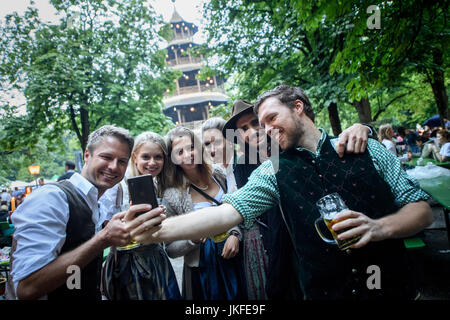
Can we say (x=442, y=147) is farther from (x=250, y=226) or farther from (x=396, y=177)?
(x=250, y=226)

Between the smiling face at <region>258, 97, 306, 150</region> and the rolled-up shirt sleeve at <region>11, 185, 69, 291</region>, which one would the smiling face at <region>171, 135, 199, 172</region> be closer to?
the smiling face at <region>258, 97, 306, 150</region>

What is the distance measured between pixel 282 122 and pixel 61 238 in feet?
5.26

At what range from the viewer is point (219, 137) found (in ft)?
9.57

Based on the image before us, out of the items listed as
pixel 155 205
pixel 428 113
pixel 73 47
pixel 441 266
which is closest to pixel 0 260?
pixel 155 205

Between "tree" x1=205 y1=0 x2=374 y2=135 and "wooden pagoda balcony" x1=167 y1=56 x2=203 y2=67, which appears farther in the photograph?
"wooden pagoda balcony" x1=167 y1=56 x2=203 y2=67

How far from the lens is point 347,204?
147cm

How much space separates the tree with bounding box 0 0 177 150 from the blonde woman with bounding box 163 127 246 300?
8056 millimetres

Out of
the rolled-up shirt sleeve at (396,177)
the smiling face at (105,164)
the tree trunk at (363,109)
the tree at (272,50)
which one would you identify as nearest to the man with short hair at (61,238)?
the smiling face at (105,164)

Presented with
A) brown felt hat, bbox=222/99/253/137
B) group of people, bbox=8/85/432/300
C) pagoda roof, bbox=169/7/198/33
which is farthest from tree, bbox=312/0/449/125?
pagoda roof, bbox=169/7/198/33

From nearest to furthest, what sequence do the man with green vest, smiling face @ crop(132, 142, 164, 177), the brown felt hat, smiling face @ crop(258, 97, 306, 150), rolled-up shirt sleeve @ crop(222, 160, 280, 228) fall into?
the man with green vest < rolled-up shirt sleeve @ crop(222, 160, 280, 228) < smiling face @ crop(258, 97, 306, 150) < smiling face @ crop(132, 142, 164, 177) < the brown felt hat

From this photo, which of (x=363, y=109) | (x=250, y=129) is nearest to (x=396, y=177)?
(x=250, y=129)

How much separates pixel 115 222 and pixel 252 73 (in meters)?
7.07

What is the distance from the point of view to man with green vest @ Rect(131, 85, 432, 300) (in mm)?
1377

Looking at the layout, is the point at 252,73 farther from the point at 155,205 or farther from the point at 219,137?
the point at 155,205
